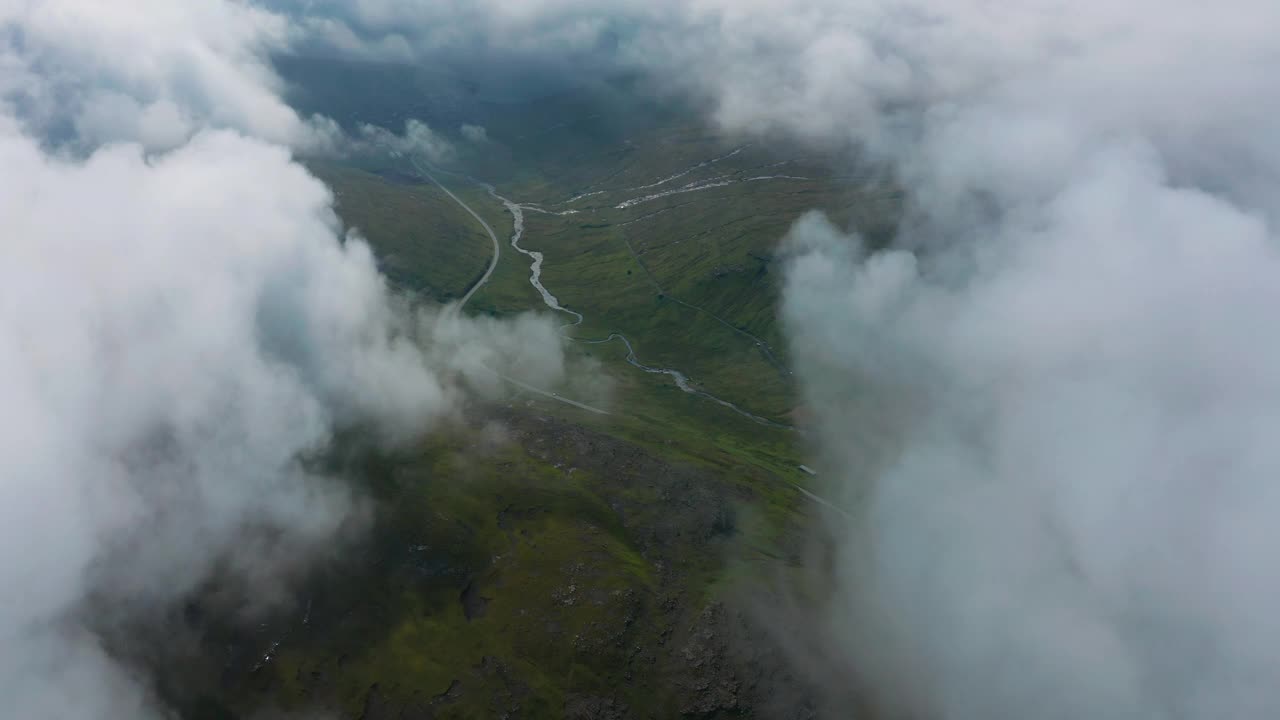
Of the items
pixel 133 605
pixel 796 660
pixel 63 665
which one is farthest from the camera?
pixel 133 605

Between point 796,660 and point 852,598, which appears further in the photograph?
point 852,598

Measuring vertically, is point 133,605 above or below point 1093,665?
below

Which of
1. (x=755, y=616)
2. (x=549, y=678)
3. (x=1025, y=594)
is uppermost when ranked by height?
(x=1025, y=594)

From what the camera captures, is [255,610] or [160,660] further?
[255,610]

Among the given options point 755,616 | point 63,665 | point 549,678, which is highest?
point 755,616

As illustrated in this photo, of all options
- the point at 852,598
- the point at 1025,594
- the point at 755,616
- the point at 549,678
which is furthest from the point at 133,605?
the point at 1025,594

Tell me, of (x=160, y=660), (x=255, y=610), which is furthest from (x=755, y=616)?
(x=160, y=660)

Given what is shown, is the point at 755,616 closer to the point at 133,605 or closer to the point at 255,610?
the point at 255,610

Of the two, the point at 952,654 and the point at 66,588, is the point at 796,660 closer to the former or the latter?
the point at 952,654

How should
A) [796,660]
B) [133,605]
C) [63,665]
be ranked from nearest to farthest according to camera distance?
1. [63,665]
2. [796,660]
3. [133,605]
